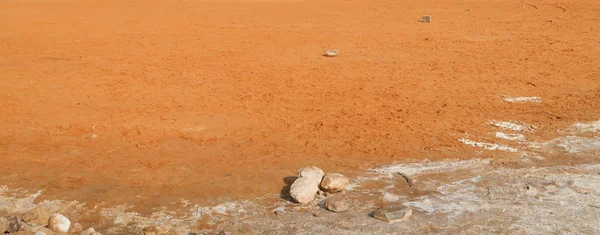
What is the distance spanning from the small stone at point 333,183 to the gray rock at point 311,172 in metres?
0.09

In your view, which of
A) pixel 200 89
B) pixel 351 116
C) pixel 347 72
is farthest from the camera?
pixel 347 72

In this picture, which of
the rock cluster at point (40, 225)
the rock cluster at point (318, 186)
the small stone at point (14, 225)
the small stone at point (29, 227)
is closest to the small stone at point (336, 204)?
the rock cluster at point (318, 186)

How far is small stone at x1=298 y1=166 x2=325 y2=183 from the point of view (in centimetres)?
590

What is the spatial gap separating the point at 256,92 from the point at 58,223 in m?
4.20

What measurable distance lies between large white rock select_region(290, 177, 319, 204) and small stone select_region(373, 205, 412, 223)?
54 cm

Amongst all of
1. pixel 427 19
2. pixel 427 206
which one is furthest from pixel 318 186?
pixel 427 19

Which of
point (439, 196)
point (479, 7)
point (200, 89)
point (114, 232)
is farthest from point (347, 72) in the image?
point (479, 7)

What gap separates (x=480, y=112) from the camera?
8094 millimetres

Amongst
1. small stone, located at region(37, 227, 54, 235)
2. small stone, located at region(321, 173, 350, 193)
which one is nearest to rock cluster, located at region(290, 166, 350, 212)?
small stone, located at region(321, 173, 350, 193)

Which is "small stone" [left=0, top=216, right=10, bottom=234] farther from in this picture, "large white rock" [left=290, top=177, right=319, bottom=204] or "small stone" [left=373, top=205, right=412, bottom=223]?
"small stone" [left=373, top=205, right=412, bottom=223]

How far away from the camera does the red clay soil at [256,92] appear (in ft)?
21.6

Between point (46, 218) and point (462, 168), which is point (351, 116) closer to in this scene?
point (462, 168)

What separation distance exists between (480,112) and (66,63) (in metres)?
6.08

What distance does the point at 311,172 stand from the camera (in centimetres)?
594
